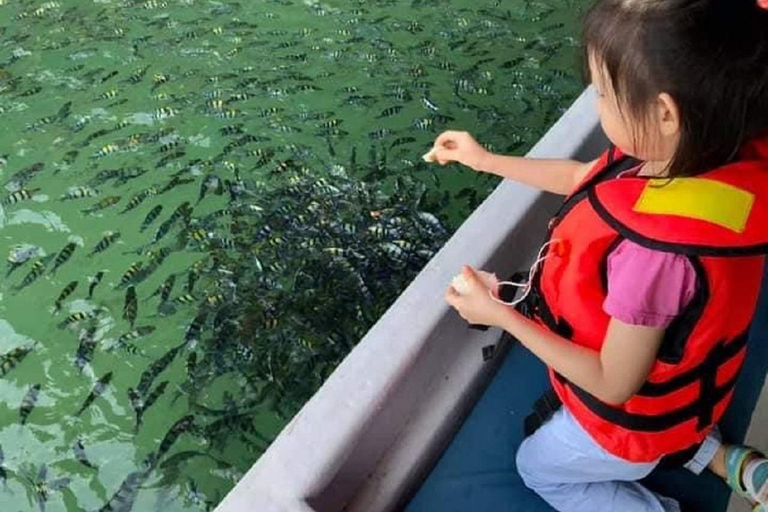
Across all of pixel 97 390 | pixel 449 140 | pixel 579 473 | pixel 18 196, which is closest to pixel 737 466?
pixel 579 473

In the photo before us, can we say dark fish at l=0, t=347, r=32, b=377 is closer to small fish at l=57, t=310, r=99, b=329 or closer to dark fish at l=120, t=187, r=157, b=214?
small fish at l=57, t=310, r=99, b=329

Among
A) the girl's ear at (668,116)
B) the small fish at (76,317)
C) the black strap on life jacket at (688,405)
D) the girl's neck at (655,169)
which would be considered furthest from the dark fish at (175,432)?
the girl's ear at (668,116)

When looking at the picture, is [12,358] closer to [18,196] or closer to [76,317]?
[76,317]

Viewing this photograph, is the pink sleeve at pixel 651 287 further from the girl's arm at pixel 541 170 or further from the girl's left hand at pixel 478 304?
the girl's arm at pixel 541 170

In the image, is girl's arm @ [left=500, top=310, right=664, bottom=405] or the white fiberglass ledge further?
the white fiberglass ledge

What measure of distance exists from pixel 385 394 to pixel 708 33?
81cm

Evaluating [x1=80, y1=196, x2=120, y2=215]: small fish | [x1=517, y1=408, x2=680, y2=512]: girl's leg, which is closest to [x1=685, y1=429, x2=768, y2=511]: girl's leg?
[x1=517, y1=408, x2=680, y2=512]: girl's leg

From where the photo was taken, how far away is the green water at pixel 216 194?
2.07 metres

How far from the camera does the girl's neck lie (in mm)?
1126

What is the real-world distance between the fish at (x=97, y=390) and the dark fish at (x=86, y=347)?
0.24ft

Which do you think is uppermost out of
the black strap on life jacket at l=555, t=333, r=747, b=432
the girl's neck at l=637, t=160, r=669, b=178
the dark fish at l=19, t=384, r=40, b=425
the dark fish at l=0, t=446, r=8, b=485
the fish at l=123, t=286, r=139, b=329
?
the girl's neck at l=637, t=160, r=669, b=178

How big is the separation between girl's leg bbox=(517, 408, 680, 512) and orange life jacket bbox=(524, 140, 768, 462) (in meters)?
0.05

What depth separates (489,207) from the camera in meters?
1.82

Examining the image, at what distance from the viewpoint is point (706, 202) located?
1.06m
